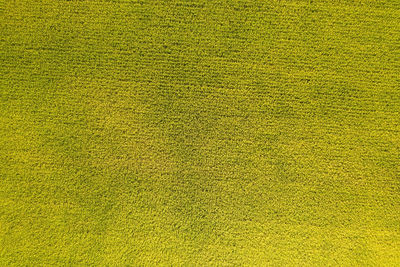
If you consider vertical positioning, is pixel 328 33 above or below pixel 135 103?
above

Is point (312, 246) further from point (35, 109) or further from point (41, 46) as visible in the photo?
point (41, 46)


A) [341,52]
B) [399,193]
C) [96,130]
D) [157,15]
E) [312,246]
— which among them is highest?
[157,15]

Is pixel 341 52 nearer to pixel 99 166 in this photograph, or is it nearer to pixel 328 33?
pixel 328 33

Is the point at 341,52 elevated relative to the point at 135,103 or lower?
elevated

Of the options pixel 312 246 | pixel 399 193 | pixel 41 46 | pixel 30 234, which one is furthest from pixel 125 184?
pixel 399 193

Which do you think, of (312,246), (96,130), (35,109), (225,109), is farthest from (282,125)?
(35,109)

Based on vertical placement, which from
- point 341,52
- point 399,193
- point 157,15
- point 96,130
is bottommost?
point 399,193
